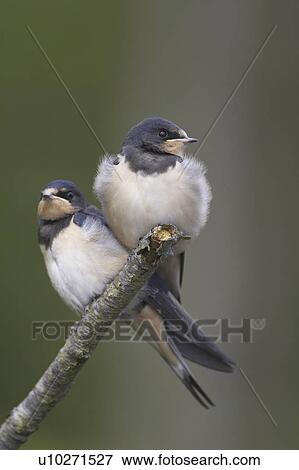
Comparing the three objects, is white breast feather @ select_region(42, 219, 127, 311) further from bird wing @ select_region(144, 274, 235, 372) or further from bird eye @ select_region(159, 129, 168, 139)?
bird eye @ select_region(159, 129, 168, 139)

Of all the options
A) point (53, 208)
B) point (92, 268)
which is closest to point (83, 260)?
point (92, 268)

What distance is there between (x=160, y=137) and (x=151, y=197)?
0.10 metres

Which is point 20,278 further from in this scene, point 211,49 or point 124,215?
point 124,215

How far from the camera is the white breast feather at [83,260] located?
1486mm

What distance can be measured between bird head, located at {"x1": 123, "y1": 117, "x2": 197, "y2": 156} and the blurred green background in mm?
277

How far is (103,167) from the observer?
129cm

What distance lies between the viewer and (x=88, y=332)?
51.9 inches

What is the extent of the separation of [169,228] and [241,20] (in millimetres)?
1029

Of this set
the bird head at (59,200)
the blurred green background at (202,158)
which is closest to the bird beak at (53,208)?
the bird head at (59,200)

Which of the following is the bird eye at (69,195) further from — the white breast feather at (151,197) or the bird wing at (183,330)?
the bird wing at (183,330)

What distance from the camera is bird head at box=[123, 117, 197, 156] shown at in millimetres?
1264

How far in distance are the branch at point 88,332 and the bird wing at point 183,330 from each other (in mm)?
146

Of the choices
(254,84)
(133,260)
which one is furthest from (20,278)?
(133,260)

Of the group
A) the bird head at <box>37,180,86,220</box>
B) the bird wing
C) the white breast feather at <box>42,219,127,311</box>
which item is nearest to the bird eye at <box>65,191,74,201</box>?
the bird head at <box>37,180,86,220</box>
